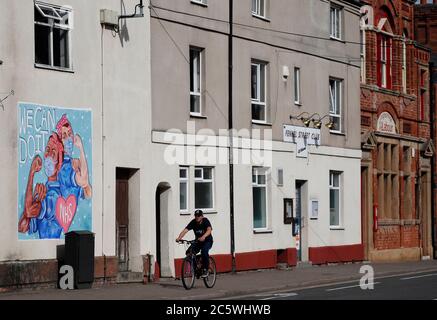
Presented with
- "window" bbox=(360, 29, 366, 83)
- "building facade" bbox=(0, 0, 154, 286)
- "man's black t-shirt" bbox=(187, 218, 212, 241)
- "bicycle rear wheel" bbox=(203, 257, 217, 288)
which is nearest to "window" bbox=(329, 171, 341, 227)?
"window" bbox=(360, 29, 366, 83)

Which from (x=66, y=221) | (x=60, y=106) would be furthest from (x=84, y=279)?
(x=60, y=106)

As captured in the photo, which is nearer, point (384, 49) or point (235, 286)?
point (235, 286)

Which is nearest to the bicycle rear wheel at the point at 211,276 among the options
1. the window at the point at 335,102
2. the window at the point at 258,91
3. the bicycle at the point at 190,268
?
the bicycle at the point at 190,268

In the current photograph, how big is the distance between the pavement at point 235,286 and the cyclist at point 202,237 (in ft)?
2.17

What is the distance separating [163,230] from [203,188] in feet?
7.63

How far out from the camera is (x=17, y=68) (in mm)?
26672

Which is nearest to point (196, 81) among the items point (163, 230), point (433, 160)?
point (163, 230)

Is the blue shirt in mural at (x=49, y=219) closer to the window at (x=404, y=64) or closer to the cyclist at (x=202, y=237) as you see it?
the cyclist at (x=202, y=237)

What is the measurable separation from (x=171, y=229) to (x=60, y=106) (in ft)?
18.4

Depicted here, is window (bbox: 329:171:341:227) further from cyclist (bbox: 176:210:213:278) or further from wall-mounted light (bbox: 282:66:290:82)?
cyclist (bbox: 176:210:213:278)

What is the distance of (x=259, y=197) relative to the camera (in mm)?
37094

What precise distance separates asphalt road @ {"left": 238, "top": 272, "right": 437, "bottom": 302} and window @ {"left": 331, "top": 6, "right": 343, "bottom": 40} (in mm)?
12043

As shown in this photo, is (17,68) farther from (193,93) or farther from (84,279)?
(193,93)

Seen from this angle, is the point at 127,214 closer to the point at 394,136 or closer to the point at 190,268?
the point at 190,268
